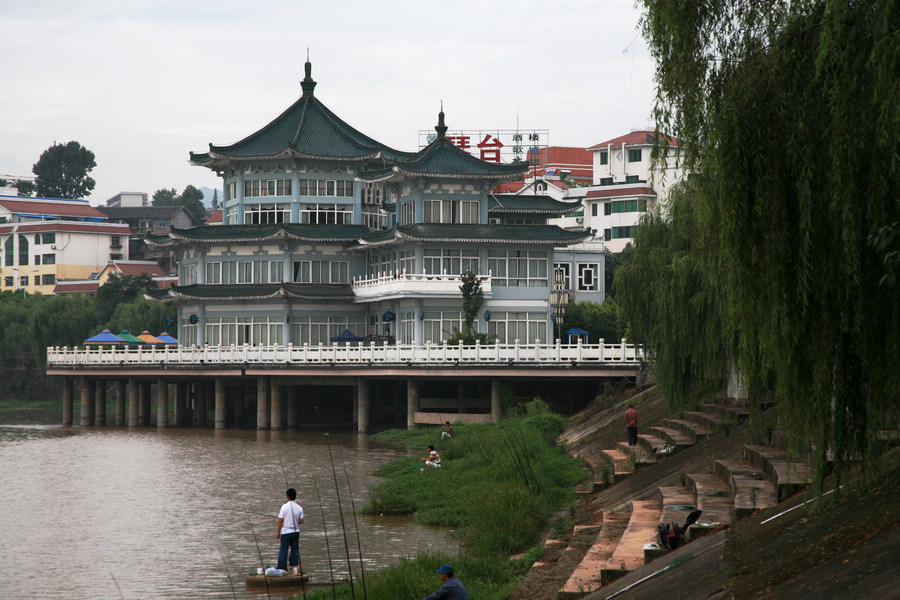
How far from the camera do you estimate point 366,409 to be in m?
51.9

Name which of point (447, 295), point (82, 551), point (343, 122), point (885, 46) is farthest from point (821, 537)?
point (343, 122)

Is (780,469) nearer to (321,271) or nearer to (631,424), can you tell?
(631,424)

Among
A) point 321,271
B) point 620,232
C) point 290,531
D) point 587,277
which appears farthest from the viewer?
point 620,232

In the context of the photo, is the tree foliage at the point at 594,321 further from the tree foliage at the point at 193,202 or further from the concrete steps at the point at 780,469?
the tree foliage at the point at 193,202

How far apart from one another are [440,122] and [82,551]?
41.7 meters

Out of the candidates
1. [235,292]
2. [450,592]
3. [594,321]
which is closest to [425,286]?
[594,321]

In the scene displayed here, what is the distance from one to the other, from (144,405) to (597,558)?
48.3 metres

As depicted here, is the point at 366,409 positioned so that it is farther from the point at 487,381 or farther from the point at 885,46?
the point at 885,46

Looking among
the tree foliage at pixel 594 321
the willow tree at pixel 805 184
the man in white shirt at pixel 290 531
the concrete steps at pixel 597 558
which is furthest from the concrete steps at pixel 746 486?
the tree foliage at pixel 594 321

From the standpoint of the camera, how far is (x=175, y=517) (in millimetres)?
26719

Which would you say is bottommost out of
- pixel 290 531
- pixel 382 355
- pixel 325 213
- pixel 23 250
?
pixel 290 531

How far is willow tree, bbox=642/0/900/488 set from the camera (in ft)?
36.4

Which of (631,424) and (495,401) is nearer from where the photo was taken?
(631,424)

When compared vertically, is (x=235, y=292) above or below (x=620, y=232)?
below
